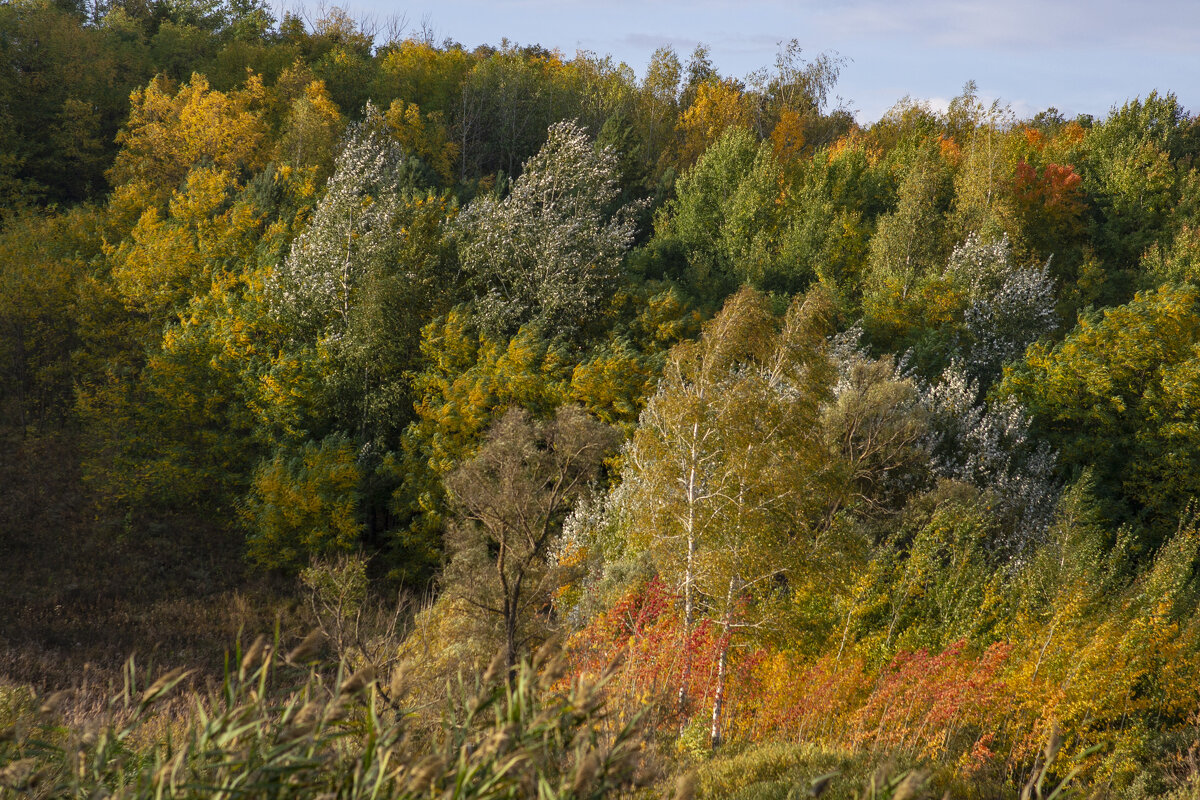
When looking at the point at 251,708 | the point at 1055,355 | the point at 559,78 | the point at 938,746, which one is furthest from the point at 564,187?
the point at 559,78

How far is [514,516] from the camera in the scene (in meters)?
14.2

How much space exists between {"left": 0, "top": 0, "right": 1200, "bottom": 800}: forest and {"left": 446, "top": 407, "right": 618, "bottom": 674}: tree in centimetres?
14

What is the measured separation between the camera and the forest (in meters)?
8.30

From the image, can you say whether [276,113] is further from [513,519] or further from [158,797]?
[158,797]

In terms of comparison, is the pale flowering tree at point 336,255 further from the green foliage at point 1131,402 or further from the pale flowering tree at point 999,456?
the green foliage at point 1131,402

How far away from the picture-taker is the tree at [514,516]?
13484 mm

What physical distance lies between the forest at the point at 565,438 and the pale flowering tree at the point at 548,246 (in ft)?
0.53

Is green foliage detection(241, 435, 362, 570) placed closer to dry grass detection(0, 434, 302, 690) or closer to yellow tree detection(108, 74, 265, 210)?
dry grass detection(0, 434, 302, 690)

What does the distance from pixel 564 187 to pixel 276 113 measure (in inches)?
871

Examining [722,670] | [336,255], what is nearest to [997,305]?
[336,255]

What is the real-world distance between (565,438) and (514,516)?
3.07m

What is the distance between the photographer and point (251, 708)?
3432mm

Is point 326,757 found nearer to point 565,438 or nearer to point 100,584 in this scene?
point 565,438

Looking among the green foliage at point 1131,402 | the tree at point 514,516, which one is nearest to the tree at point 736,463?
the tree at point 514,516
